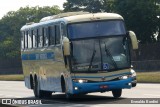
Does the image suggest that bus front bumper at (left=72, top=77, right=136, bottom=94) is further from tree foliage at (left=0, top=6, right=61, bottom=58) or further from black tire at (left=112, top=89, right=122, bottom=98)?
tree foliage at (left=0, top=6, right=61, bottom=58)

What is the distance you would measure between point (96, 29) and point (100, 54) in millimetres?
1041

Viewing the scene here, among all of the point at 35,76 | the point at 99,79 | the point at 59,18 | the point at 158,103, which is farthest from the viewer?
the point at 35,76

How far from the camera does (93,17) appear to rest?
25766 millimetres

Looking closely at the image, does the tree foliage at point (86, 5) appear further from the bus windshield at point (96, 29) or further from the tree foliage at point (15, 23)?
the bus windshield at point (96, 29)

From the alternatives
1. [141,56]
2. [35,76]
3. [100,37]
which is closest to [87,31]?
[100,37]

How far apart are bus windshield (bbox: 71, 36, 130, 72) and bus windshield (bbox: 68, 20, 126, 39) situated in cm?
22

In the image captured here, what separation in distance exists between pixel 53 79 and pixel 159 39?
57.4 m

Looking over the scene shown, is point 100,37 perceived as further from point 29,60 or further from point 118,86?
point 29,60

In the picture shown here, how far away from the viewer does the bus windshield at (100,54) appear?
24.8 metres

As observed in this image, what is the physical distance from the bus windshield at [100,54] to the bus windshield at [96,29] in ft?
0.71

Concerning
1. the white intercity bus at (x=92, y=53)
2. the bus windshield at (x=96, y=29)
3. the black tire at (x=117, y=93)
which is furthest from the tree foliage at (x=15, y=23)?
the bus windshield at (x=96, y=29)

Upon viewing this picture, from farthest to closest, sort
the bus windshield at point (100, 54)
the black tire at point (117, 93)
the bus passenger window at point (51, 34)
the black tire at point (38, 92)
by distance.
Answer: the black tire at point (38, 92) → the bus passenger window at point (51, 34) → the black tire at point (117, 93) → the bus windshield at point (100, 54)

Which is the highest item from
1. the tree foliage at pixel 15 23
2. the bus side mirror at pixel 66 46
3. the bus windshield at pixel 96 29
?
the bus windshield at pixel 96 29

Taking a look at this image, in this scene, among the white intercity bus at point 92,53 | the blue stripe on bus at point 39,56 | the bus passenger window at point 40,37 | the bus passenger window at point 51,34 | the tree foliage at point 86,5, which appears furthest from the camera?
the tree foliage at point 86,5
